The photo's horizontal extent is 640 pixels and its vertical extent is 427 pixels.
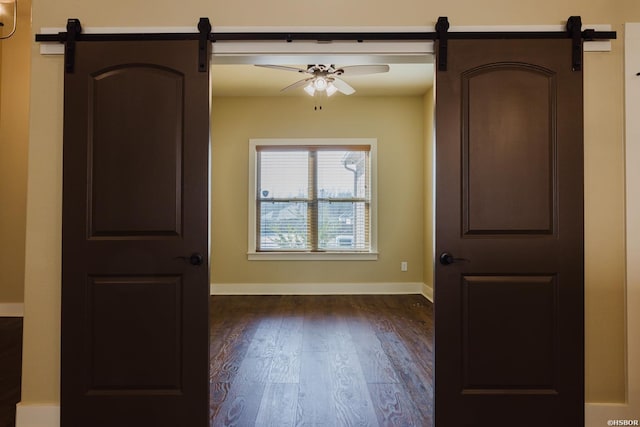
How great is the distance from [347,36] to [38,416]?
2.74 m

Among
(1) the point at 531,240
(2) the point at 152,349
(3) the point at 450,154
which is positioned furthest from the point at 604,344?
(2) the point at 152,349

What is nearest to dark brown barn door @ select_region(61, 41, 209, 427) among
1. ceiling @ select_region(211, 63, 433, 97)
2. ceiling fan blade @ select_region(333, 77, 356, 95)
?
ceiling fan blade @ select_region(333, 77, 356, 95)

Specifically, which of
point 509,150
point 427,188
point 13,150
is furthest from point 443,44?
point 13,150

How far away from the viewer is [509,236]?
2176 mm

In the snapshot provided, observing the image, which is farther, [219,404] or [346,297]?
[346,297]

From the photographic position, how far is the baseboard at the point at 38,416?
2184 mm

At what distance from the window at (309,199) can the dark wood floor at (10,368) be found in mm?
2956

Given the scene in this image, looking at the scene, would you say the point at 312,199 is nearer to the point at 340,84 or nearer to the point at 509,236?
the point at 340,84

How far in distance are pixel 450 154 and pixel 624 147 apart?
0.99m

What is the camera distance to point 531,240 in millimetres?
2170

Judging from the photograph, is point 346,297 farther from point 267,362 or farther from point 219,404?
point 219,404

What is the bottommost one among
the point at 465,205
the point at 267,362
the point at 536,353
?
the point at 267,362

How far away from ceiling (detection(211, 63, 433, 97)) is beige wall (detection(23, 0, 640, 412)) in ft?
8.32

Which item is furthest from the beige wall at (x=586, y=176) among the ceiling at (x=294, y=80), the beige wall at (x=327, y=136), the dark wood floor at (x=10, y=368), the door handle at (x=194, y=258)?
the beige wall at (x=327, y=136)
